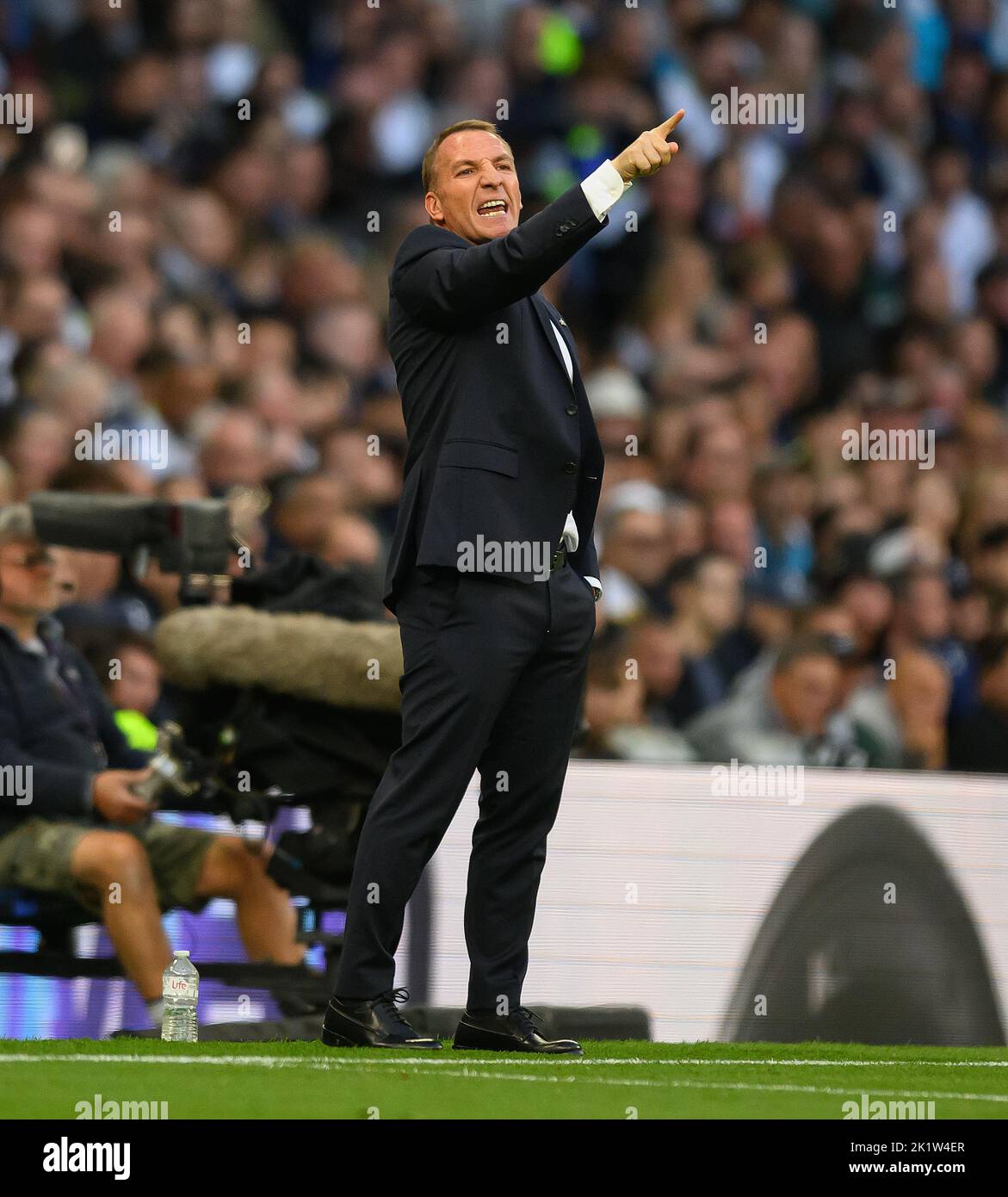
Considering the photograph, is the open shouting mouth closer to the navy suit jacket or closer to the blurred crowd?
the navy suit jacket

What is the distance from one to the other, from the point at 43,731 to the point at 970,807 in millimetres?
2603

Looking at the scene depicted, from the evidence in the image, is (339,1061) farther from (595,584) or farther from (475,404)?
(475,404)

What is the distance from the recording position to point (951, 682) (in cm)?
864

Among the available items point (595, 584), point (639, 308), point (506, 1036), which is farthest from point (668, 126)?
point (639, 308)

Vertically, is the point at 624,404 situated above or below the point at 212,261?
below

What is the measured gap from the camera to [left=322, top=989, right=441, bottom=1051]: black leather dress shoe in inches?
145

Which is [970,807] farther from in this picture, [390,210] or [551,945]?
[390,210]

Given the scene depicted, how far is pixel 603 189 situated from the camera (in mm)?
3631

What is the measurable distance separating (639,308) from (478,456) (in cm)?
599

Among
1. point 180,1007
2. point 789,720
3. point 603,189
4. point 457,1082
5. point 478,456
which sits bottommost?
point 180,1007

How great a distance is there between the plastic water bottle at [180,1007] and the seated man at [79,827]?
3.08 ft

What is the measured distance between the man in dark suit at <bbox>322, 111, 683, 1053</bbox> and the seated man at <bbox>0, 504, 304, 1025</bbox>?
1620 mm

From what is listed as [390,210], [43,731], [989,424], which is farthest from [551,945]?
[989,424]

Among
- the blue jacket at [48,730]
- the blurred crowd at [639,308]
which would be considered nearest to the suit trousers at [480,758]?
the blue jacket at [48,730]
